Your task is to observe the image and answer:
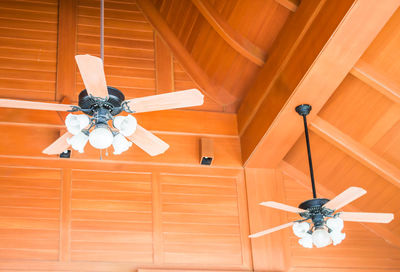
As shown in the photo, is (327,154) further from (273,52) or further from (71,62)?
(71,62)

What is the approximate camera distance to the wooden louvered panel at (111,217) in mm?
4523

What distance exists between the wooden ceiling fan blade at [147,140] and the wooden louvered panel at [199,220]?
1.61 m

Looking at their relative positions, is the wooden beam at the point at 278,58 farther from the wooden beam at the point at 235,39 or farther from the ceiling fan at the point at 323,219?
the ceiling fan at the point at 323,219

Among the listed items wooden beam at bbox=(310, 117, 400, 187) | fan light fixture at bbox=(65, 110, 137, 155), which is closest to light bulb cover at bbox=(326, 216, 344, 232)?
wooden beam at bbox=(310, 117, 400, 187)

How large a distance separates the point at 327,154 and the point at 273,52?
115cm

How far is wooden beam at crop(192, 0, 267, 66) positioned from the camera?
470 centimetres

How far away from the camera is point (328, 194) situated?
17.2 feet

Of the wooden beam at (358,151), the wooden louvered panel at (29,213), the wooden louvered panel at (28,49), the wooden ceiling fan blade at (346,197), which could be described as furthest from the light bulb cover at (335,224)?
the wooden louvered panel at (28,49)

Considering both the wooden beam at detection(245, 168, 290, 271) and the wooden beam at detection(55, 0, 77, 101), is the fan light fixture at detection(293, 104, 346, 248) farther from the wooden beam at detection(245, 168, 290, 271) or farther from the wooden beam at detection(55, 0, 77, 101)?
the wooden beam at detection(55, 0, 77, 101)

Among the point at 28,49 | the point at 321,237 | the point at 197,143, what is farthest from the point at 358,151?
the point at 28,49

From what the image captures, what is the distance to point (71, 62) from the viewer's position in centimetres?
513

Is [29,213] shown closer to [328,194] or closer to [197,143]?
[197,143]

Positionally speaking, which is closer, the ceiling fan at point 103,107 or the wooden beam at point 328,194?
the ceiling fan at point 103,107

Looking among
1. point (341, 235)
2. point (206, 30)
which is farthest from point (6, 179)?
point (341, 235)
